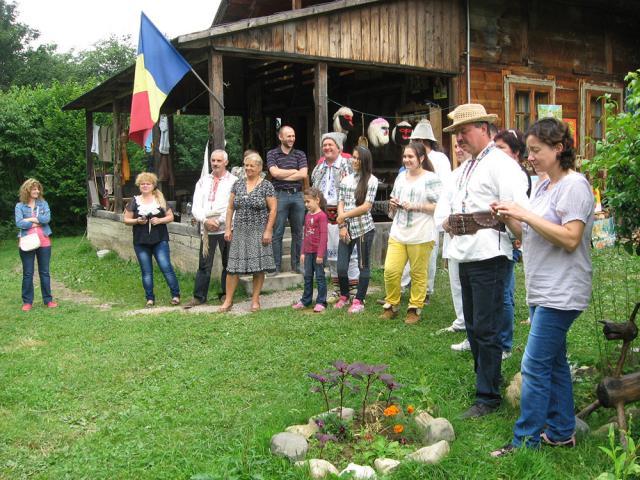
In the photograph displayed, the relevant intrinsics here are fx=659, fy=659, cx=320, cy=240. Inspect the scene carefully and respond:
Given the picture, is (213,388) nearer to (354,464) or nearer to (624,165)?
(354,464)

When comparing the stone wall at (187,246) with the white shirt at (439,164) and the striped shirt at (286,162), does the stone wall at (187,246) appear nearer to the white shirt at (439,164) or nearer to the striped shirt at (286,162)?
the striped shirt at (286,162)

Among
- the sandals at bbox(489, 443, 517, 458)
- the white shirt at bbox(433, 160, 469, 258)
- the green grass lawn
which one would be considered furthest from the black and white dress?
the sandals at bbox(489, 443, 517, 458)

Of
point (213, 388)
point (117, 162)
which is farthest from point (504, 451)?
point (117, 162)

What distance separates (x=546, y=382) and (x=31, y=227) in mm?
6793

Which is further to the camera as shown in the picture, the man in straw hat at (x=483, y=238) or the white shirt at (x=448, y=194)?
the white shirt at (x=448, y=194)

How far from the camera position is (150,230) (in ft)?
26.6

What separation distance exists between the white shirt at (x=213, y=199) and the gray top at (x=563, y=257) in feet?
16.3

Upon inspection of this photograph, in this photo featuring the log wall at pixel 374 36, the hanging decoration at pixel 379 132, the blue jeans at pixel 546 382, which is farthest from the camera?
the hanging decoration at pixel 379 132

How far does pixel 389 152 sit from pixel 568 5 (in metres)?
4.44

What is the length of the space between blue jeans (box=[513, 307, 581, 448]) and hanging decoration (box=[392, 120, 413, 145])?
28.8 ft

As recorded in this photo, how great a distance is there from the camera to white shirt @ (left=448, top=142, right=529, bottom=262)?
387 cm

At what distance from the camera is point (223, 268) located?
8.24 metres

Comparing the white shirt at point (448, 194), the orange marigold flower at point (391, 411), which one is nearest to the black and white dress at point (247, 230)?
the white shirt at point (448, 194)

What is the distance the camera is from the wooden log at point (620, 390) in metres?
3.27
